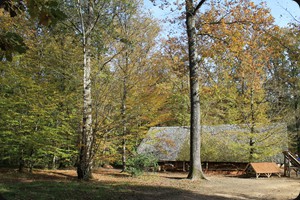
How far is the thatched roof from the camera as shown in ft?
64.1

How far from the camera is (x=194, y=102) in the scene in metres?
13.9

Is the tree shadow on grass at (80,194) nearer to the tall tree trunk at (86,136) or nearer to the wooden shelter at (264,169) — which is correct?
the tall tree trunk at (86,136)

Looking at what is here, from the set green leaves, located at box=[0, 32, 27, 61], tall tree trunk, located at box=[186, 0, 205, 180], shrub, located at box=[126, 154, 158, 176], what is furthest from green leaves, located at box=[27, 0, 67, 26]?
shrub, located at box=[126, 154, 158, 176]

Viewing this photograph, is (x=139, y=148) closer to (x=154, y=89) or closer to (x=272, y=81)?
(x=154, y=89)

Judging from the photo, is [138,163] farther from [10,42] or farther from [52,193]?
[10,42]

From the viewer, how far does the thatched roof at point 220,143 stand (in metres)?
19.5

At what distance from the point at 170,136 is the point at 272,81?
30.4 feet

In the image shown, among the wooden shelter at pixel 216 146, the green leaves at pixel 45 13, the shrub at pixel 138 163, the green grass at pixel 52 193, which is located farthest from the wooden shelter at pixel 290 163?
the green leaves at pixel 45 13

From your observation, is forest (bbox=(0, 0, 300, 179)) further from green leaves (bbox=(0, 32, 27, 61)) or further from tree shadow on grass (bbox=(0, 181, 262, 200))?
green leaves (bbox=(0, 32, 27, 61))

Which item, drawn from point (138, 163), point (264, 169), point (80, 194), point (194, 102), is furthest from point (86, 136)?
point (264, 169)

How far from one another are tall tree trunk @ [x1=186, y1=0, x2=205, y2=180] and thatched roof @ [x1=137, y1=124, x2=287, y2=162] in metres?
7.13

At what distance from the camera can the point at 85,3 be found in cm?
1343

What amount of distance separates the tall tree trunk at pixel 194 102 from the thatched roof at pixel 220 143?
7134 mm

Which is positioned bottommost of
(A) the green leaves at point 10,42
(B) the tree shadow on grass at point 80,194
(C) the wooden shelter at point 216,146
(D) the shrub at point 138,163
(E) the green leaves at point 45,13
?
(B) the tree shadow on grass at point 80,194
